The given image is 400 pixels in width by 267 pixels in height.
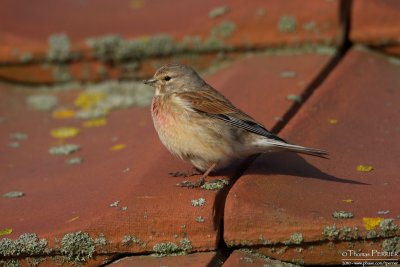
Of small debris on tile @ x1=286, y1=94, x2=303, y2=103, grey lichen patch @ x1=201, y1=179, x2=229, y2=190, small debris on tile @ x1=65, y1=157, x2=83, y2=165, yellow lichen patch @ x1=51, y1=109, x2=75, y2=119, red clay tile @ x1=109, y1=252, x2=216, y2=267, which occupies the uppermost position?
small debris on tile @ x1=286, y1=94, x2=303, y2=103

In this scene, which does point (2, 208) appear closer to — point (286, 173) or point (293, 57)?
point (286, 173)

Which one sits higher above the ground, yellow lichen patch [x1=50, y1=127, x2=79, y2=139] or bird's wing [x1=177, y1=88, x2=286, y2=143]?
bird's wing [x1=177, y1=88, x2=286, y2=143]

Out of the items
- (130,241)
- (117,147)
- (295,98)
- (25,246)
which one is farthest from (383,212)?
(117,147)

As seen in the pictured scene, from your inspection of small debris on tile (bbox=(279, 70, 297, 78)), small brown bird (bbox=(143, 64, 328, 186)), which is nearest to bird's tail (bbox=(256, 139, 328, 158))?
small brown bird (bbox=(143, 64, 328, 186))

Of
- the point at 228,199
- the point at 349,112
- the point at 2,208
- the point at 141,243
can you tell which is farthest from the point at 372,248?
the point at 2,208

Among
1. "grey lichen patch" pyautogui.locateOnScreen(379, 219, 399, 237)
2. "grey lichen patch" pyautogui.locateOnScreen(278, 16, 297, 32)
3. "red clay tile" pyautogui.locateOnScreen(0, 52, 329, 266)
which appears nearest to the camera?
"grey lichen patch" pyautogui.locateOnScreen(379, 219, 399, 237)

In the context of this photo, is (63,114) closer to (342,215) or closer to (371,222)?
(342,215)

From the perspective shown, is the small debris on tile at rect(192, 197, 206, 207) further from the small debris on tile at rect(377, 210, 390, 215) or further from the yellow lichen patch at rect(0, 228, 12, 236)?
the yellow lichen patch at rect(0, 228, 12, 236)
